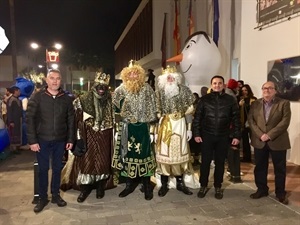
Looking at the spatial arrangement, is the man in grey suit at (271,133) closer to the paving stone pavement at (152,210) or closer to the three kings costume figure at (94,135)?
the paving stone pavement at (152,210)

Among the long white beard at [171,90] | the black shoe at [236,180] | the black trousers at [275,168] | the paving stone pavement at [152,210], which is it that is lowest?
the paving stone pavement at [152,210]

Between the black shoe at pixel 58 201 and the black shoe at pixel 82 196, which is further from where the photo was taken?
the black shoe at pixel 82 196

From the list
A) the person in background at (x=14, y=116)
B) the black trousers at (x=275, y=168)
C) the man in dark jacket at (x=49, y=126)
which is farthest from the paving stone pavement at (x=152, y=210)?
the person in background at (x=14, y=116)

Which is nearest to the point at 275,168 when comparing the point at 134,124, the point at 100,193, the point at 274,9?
the point at 134,124

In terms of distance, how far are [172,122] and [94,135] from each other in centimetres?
112

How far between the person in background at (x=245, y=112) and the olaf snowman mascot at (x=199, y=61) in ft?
2.76

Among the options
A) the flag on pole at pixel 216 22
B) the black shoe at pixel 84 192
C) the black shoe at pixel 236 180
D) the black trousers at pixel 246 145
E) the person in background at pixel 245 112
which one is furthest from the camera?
the flag on pole at pixel 216 22

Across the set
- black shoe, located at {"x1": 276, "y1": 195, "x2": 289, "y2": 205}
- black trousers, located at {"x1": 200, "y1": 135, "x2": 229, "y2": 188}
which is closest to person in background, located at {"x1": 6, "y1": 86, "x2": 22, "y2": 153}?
black trousers, located at {"x1": 200, "y1": 135, "x2": 229, "y2": 188}

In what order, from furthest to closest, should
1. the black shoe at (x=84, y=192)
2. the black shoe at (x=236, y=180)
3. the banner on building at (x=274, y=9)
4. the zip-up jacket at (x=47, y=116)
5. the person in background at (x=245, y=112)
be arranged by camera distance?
the person in background at (x=245, y=112) < the banner on building at (x=274, y=9) < the black shoe at (x=236, y=180) < the black shoe at (x=84, y=192) < the zip-up jacket at (x=47, y=116)

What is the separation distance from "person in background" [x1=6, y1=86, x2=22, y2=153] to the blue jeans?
3879 mm

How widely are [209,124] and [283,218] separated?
4.83 ft

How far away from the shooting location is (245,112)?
20.2 ft

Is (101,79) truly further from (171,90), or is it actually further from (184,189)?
(184,189)

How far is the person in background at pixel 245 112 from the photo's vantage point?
20.2 feet
